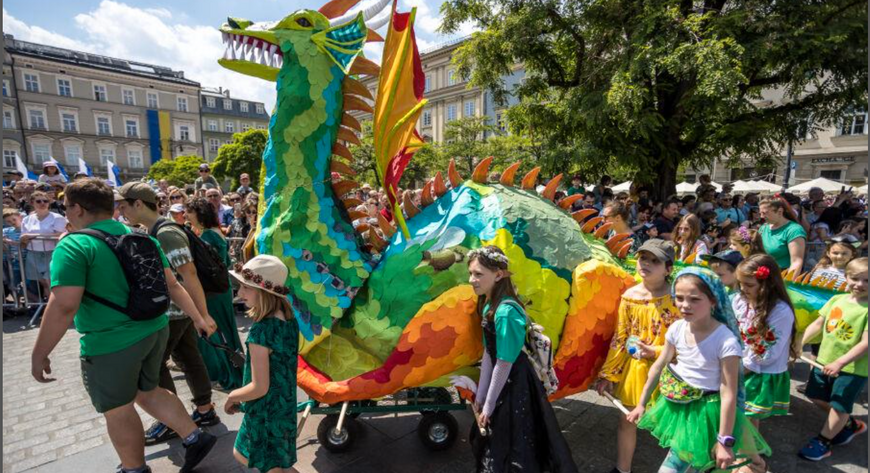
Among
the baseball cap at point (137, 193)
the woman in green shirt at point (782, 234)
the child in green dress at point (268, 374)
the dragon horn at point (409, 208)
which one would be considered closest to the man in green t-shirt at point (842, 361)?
the woman in green shirt at point (782, 234)

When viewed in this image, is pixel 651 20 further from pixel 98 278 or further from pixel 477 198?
pixel 98 278

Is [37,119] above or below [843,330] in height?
above

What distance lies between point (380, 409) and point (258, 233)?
139cm

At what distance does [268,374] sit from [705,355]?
80.9 inches

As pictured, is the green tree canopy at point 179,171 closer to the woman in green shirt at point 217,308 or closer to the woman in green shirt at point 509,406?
the woman in green shirt at point 217,308

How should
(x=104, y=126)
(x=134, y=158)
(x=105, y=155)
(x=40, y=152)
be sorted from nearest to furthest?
1. (x=40, y=152)
2. (x=104, y=126)
3. (x=105, y=155)
4. (x=134, y=158)

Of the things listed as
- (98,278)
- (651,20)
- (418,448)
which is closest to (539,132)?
(651,20)

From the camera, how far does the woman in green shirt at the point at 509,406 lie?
2.12 metres

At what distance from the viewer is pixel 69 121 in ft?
124

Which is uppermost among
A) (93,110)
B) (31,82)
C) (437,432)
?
(31,82)

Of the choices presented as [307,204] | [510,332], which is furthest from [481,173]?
[510,332]

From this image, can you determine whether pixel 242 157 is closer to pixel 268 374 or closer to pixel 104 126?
pixel 104 126

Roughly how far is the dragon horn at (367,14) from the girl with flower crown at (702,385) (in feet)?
8.44

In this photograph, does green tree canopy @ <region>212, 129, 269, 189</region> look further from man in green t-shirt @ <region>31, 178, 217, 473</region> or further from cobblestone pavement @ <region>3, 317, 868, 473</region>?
man in green t-shirt @ <region>31, 178, 217, 473</region>
